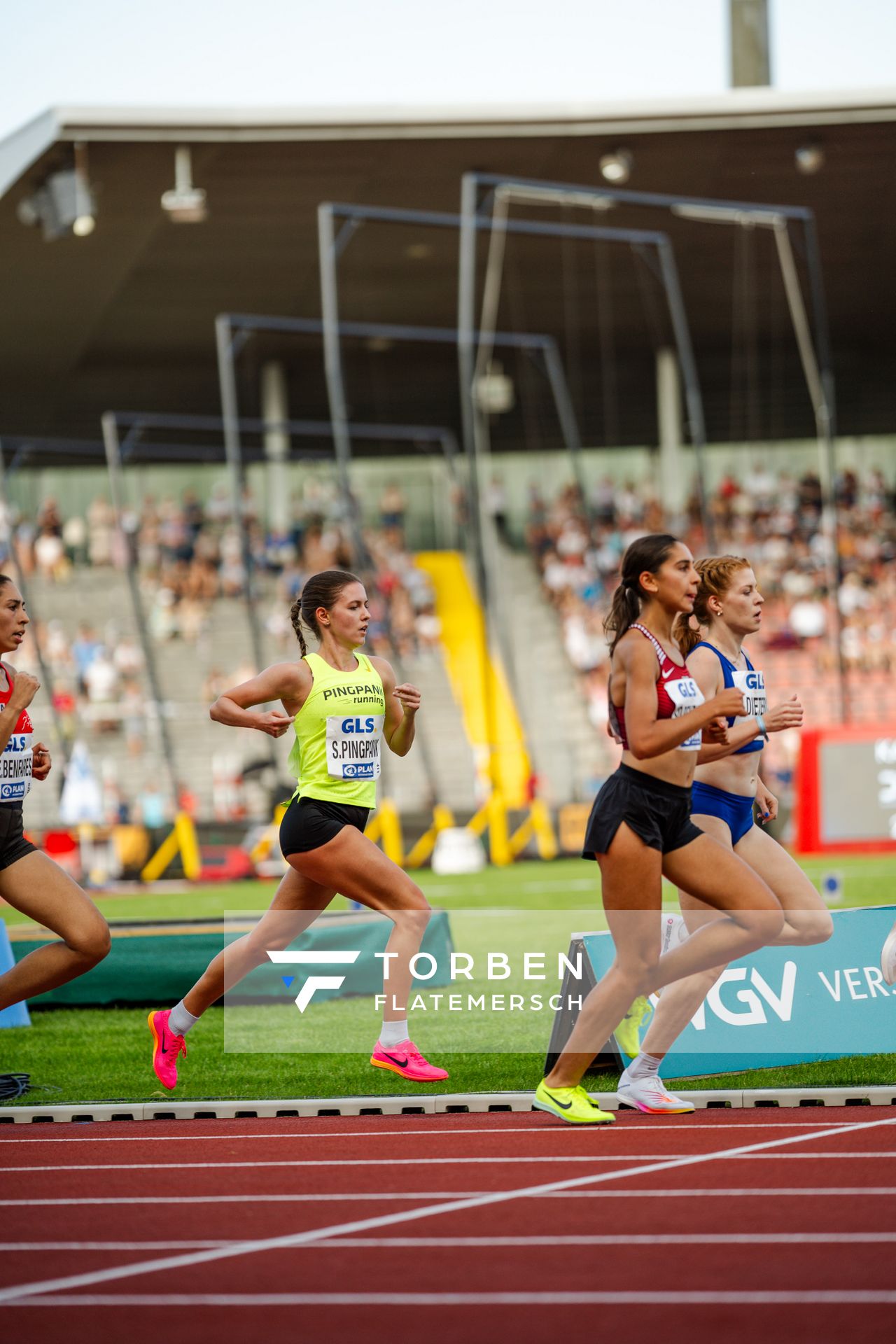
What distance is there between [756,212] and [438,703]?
11.4 m

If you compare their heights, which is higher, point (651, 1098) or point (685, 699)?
point (685, 699)

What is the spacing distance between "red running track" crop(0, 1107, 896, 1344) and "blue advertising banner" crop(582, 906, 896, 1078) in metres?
0.65

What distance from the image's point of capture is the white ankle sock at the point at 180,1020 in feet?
23.2

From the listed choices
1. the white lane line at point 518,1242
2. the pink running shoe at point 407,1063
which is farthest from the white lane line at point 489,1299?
the pink running shoe at point 407,1063

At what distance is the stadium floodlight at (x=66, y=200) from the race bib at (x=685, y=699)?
69.7ft

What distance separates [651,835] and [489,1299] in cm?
229

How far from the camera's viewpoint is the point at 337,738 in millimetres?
6934

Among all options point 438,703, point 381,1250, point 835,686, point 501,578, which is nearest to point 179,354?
point 501,578

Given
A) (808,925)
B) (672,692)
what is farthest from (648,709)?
(808,925)

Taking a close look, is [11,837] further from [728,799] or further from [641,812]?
[728,799]

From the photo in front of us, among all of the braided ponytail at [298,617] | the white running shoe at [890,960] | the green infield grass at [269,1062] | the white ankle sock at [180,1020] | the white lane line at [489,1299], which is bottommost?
the green infield grass at [269,1062]

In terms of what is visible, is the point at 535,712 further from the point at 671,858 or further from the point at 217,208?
the point at 671,858

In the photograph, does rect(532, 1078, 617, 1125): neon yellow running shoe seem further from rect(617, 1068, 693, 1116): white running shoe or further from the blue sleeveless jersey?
the blue sleeveless jersey

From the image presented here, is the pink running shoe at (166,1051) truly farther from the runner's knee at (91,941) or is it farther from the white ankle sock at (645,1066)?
the white ankle sock at (645,1066)
